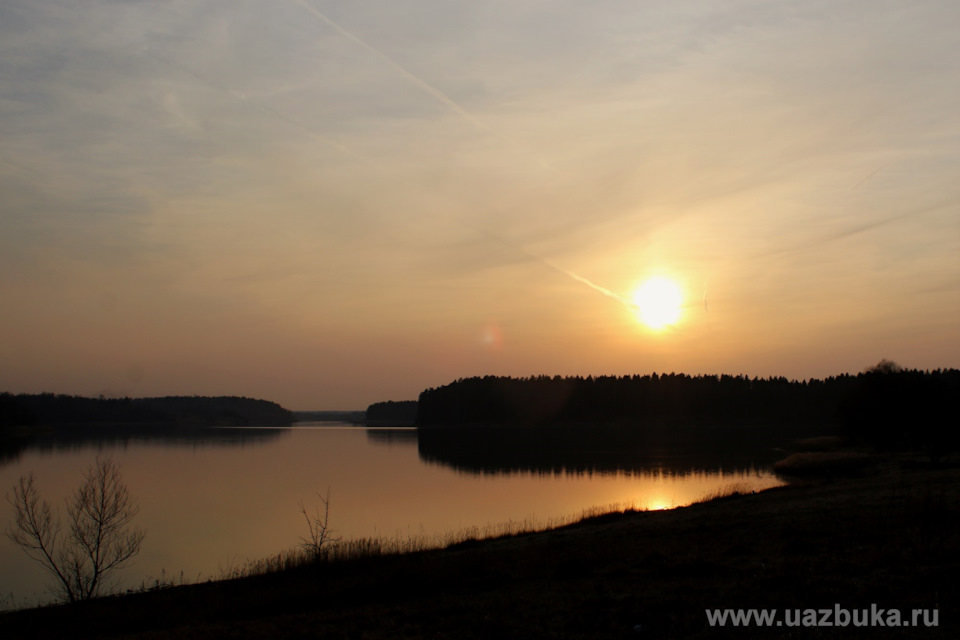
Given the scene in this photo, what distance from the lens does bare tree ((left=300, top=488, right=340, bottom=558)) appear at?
76.2 feet

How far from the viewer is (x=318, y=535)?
108 ft

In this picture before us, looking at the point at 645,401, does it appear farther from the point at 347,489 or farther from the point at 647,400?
the point at 347,489

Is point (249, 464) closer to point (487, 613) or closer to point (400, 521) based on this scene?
point (400, 521)

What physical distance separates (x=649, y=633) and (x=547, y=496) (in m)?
38.4

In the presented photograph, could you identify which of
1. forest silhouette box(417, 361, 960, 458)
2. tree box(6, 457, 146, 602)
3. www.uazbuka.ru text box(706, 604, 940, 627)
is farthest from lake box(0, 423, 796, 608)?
forest silhouette box(417, 361, 960, 458)

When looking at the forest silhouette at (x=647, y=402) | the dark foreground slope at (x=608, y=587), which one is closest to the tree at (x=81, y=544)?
the dark foreground slope at (x=608, y=587)

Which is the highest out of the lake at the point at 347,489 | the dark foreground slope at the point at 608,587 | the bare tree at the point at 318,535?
the dark foreground slope at the point at 608,587

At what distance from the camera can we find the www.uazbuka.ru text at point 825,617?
10.1 meters

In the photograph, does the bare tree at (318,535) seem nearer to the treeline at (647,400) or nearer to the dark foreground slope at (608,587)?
the dark foreground slope at (608,587)

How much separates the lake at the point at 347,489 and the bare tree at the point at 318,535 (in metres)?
0.81

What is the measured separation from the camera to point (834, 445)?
7988 cm

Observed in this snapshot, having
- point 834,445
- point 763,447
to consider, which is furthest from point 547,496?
point 763,447

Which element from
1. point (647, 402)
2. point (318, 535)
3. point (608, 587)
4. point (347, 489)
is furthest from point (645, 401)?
point (608, 587)

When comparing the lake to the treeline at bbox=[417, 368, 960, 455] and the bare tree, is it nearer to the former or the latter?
the bare tree
